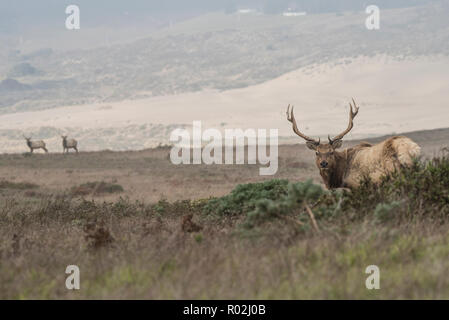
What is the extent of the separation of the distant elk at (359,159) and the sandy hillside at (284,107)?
2590 inches

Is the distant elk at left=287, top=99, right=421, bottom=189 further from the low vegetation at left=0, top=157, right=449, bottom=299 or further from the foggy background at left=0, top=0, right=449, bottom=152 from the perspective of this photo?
the foggy background at left=0, top=0, right=449, bottom=152

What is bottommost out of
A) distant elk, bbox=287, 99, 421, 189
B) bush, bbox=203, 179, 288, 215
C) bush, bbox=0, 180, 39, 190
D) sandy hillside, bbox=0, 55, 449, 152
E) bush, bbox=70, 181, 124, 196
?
bush, bbox=70, 181, 124, 196

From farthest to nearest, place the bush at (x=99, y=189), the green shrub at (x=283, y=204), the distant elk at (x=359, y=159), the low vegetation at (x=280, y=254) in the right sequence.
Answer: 1. the bush at (x=99, y=189)
2. the distant elk at (x=359, y=159)
3. the green shrub at (x=283, y=204)
4. the low vegetation at (x=280, y=254)

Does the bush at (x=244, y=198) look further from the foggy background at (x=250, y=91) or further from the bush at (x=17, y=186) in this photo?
the foggy background at (x=250, y=91)

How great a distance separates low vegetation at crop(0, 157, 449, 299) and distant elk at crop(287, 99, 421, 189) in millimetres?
1888

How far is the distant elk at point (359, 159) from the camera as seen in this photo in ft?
33.6

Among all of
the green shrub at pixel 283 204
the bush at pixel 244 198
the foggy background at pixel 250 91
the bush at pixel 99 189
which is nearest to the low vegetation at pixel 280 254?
the green shrub at pixel 283 204

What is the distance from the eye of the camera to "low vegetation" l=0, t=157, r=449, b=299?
5246mm

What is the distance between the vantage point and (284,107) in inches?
4358

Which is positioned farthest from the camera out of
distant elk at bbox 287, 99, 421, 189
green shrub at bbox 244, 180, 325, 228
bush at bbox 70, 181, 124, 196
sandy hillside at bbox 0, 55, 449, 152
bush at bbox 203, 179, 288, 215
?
sandy hillside at bbox 0, 55, 449, 152

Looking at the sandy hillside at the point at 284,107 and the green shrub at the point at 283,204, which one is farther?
the sandy hillside at the point at 284,107

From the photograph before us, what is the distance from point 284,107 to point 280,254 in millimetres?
105621

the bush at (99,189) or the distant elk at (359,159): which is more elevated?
the distant elk at (359,159)

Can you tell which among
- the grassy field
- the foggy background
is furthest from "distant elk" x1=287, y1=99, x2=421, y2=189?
the foggy background
